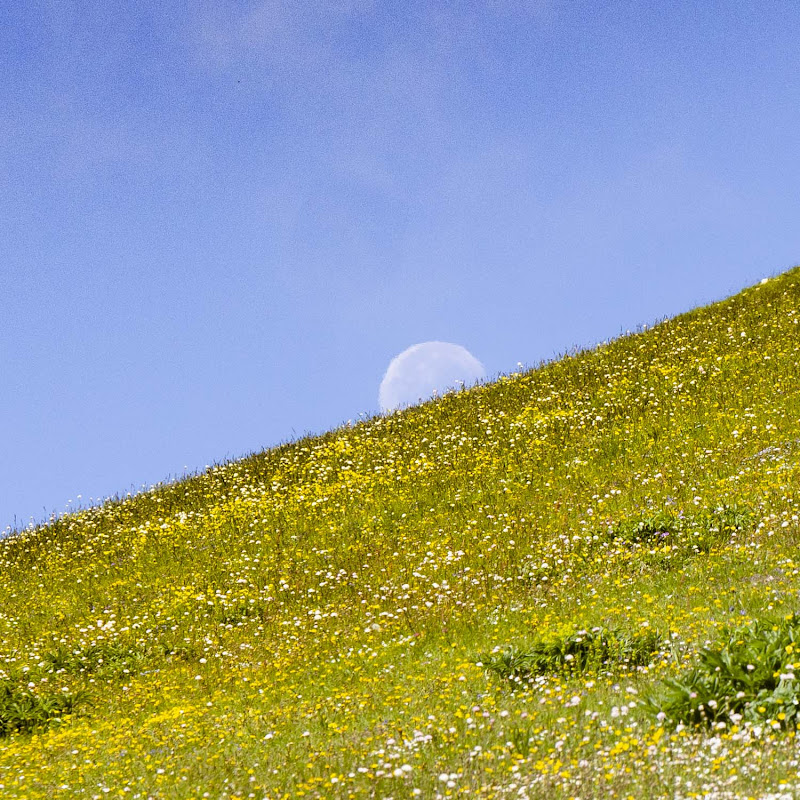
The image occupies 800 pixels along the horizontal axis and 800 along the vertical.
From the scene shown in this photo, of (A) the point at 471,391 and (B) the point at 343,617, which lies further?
(A) the point at 471,391

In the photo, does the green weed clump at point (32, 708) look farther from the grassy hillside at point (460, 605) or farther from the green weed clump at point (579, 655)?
the green weed clump at point (579, 655)

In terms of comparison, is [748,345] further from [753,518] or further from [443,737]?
[443,737]

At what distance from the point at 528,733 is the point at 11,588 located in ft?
56.9

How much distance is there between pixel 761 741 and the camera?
6395 mm

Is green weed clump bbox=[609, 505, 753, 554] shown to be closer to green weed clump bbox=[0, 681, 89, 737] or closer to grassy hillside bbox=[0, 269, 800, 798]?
grassy hillside bbox=[0, 269, 800, 798]

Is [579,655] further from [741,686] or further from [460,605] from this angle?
[460,605]

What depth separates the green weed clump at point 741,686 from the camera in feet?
22.2

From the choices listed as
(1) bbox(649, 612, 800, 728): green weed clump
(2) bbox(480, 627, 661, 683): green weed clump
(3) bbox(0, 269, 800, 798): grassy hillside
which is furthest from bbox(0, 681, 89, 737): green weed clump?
(1) bbox(649, 612, 800, 728): green weed clump


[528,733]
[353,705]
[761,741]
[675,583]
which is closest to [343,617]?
[353,705]

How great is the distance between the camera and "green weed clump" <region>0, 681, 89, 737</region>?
12.2 metres

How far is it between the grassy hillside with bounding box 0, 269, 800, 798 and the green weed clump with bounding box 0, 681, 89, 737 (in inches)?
1.9

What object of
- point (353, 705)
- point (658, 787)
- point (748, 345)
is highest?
point (748, 345)

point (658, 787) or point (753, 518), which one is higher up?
point (753, 518)

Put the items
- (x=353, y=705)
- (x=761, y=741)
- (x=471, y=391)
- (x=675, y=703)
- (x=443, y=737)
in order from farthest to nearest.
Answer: (x=471, y=391), (x=353, y=705), (x=443, y=737), (x=675, y=703), (x=761, y=741)
